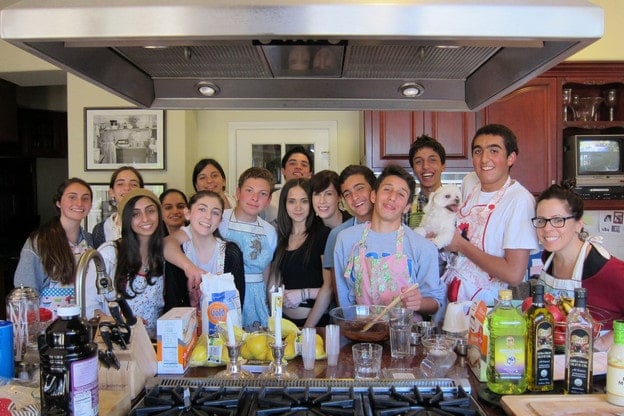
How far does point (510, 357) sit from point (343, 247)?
0.91m

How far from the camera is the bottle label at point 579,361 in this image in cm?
117

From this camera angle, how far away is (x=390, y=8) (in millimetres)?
841

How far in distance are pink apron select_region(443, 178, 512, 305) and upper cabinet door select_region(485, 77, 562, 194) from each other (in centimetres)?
154

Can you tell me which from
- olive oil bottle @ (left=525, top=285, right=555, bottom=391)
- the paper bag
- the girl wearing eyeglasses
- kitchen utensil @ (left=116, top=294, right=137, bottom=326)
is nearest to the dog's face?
the girl wearing eyeglasses

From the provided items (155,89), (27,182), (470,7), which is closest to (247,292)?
(155,89)

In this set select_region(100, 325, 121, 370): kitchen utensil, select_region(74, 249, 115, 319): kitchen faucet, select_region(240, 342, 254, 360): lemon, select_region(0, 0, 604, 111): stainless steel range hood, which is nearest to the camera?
select_region(0, 0, 604, 111): stainless steel range hood

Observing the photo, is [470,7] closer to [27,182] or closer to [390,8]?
[390,8]

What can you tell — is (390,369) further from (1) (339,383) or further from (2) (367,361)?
(1) (339,383)

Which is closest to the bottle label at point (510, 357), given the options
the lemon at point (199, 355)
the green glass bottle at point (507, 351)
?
the green glass bottle at point (507, 351)

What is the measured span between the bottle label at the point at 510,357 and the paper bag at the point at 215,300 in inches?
30.7

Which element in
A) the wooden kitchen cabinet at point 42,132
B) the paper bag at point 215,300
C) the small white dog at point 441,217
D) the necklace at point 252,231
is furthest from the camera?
the wooden kitchen cabinet at point 42,132

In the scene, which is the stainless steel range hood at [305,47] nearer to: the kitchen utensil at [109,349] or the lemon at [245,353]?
the kitchen utensil at [109,349]

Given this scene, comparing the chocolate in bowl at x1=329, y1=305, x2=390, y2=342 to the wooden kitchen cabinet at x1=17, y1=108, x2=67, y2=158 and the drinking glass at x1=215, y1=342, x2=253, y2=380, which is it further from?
the wooden kitchen cabinet at x1=17, y1=108, x2=67, y2=158

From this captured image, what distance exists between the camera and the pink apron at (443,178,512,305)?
2027 mm
